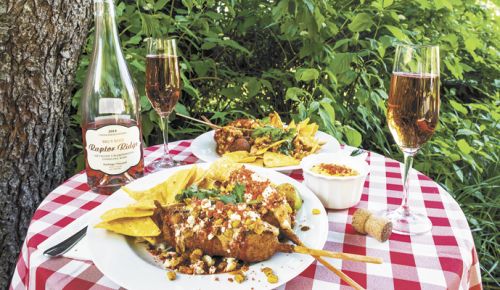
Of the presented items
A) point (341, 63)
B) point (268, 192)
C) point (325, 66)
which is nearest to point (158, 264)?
point (268, 192)

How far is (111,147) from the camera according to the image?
3.52 feet

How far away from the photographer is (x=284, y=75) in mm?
2592

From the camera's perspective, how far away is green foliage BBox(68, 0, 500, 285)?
1958mm

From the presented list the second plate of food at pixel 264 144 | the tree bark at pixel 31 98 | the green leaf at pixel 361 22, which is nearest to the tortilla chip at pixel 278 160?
the second plate of food at pixel 264 144

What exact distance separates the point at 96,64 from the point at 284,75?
4.99ft

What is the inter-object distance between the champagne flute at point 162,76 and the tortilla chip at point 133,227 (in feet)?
1.53

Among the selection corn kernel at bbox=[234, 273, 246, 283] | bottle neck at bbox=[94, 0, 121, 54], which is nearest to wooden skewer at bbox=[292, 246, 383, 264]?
corn kernel at bbox=[234, 273, 246, 283]

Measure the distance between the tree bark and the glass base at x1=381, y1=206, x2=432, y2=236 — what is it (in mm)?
1310

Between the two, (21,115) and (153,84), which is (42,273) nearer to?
(153,84)

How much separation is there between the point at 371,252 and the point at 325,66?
6.16 feet

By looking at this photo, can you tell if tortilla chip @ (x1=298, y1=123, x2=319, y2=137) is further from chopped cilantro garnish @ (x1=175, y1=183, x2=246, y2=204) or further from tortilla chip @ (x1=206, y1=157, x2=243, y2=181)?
chopped cilantro garnish @ (x1=175, y1=183, x2=246, y2=204)

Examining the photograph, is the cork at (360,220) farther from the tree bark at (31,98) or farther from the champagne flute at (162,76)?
the tree bark at (31,98)

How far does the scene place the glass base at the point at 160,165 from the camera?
4.17 ft

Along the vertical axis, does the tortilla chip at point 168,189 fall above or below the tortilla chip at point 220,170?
below
